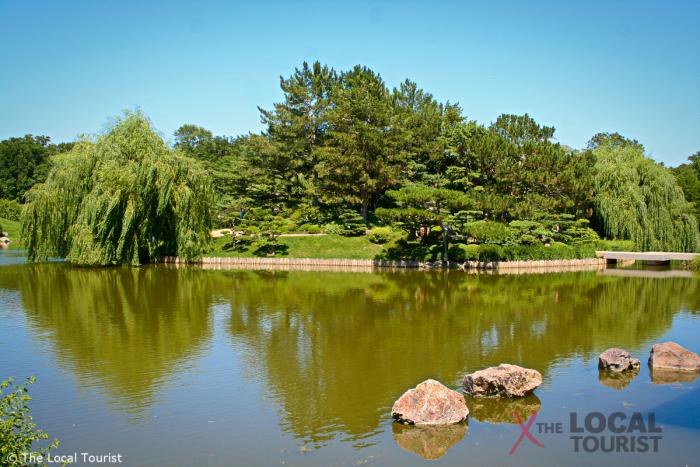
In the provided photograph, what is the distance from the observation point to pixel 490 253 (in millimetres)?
33219

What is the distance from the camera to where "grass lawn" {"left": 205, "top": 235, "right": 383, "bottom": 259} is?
3600cm

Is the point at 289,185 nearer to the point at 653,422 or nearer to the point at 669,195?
the point at 669,195

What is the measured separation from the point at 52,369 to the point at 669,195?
36.0 m

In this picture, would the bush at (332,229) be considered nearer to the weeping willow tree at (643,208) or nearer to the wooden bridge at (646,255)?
the wooden bridge at (646,255)

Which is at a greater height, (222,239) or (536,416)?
(222,239)

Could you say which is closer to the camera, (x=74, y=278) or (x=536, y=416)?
(x=536, y=416)

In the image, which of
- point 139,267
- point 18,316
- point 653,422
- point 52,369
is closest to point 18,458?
point 52,369

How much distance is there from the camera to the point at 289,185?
44.0 meters

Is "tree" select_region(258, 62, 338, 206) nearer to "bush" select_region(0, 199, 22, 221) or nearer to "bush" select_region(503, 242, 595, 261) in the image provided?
"bush" select_region(503, 242, 595, 261)

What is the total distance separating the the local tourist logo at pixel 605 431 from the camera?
9383mm

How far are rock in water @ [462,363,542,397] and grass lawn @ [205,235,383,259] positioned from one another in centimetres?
2388

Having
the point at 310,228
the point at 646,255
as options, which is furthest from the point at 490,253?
the point at 310,228

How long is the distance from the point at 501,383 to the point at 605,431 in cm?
202

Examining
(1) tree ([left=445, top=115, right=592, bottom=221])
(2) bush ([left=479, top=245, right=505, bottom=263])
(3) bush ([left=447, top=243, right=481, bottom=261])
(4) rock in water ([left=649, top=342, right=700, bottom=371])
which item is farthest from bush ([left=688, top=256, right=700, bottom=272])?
(4) rock in water ([left=649, top=342, right=700, bottom=371])
